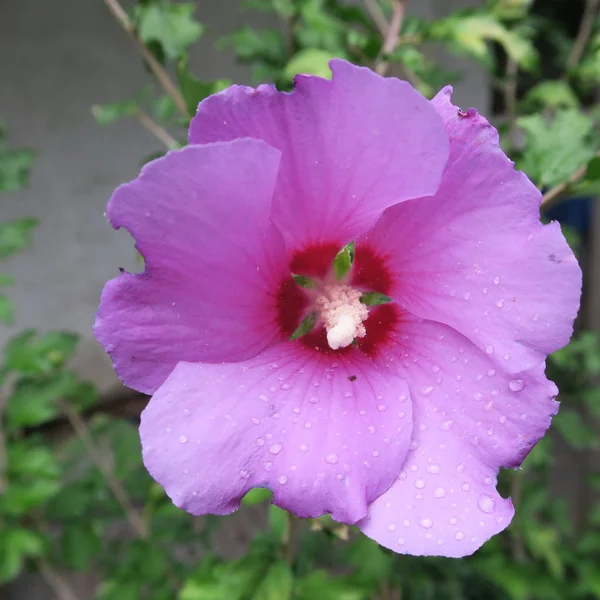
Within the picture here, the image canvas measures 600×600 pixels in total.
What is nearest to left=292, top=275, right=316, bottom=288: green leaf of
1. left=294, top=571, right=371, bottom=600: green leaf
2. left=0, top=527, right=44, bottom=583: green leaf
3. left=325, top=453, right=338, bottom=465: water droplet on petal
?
left=325, top=453, right=338, bottom=465: water droplet on petal

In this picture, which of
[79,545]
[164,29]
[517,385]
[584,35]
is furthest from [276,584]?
[584,35]

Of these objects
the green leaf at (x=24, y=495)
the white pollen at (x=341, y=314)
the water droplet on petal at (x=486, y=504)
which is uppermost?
the white pollen at (x=341, y=314)

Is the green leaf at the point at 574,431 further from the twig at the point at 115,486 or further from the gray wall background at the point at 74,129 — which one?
the gray wall background at the point at 74,129

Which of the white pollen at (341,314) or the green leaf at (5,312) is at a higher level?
the white pollen at (341,314)

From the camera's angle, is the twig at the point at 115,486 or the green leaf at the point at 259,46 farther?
the twig at the point at 115,486

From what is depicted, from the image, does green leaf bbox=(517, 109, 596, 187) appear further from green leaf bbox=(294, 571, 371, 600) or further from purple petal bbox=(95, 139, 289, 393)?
green leaf bbox=(294, 571, 371, 600)

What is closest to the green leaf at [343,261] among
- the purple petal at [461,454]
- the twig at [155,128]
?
the purple petal at [461,454]
